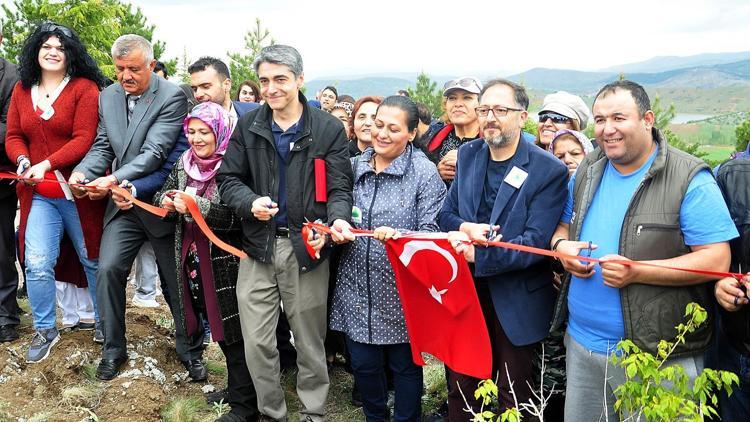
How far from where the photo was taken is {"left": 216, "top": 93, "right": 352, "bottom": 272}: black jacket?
4273 mm

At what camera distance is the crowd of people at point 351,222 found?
10.2 feet

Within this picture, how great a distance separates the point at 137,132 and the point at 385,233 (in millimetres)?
2335

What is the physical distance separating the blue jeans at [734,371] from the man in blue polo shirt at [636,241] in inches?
13.8

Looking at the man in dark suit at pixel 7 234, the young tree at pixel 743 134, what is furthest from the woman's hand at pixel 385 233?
the young tree at pixel 743 134

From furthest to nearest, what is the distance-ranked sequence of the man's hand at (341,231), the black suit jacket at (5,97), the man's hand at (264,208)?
the black suit jacket at (5,97)
the man's hand at (264,208)
the man's hand at (341,231)

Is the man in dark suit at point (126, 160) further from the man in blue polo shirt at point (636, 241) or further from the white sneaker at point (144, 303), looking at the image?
the man in blue polo shirt at point (636, 241)

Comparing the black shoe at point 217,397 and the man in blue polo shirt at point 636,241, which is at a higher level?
the man in blue polo shirt at point 636,241

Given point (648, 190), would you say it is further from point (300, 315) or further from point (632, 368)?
point (300, 315)

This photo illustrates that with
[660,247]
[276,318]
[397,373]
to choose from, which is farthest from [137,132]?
[660,247]

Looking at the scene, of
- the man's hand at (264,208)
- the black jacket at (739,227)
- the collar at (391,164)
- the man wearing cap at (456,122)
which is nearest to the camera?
the black jacket at (739,227)

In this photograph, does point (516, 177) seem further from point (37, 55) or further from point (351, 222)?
point (37, 55)

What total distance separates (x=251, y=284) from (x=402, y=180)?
1.32m

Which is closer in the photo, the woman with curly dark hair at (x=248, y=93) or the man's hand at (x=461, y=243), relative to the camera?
the man's hand at (x=461, y=243)

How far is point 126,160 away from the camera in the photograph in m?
4.96
